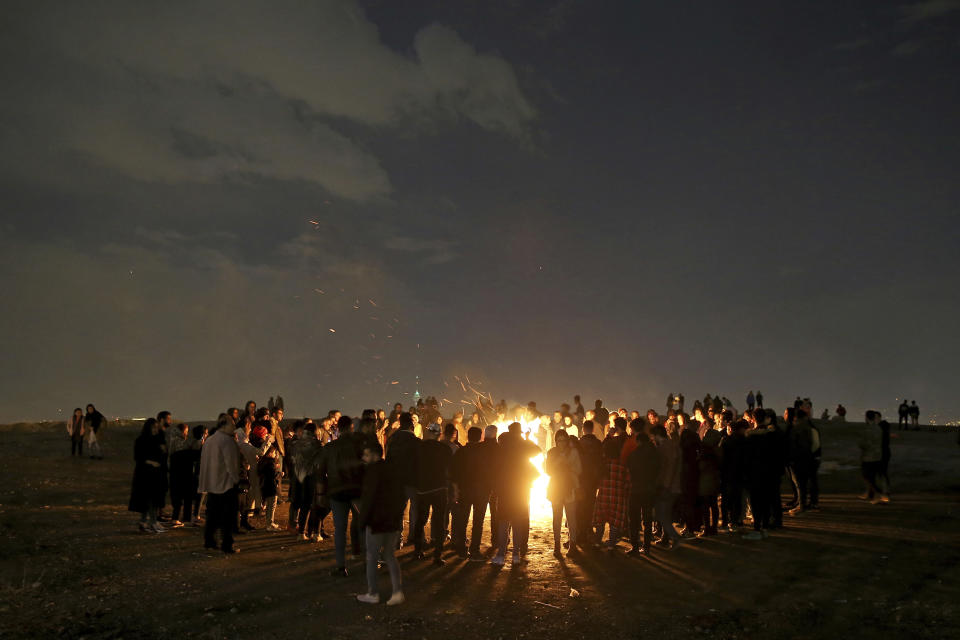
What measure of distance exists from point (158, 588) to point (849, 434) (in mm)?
34805

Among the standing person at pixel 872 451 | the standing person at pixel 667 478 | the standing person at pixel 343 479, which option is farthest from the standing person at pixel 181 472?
the standing person at pixel 872 451

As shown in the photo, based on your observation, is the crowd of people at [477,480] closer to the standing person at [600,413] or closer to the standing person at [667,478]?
the standing person at [667,478]

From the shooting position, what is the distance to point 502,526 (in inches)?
446

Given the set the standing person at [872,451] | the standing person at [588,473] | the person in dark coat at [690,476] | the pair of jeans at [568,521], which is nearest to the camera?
the pair of jeans at [568,521]

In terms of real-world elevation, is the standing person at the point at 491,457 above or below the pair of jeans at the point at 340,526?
above

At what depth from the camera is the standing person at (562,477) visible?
38.7 feet

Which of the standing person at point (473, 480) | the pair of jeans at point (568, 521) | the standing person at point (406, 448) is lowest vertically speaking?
the pair of jeans at point (568, 521)

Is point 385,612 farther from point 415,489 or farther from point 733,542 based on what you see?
point 733,542

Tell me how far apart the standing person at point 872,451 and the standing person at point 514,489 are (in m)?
10.3

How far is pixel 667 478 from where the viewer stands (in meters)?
12.1

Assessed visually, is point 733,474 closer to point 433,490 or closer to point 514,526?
point 514,526

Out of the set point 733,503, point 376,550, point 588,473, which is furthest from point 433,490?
point 733,503

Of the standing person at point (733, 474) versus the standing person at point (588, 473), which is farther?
the standing person at point (733, 474)

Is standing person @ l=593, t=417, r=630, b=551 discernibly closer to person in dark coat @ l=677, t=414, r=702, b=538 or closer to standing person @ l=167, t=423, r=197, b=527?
person in dark coat @ l=677, t=414, r=702, b=538
